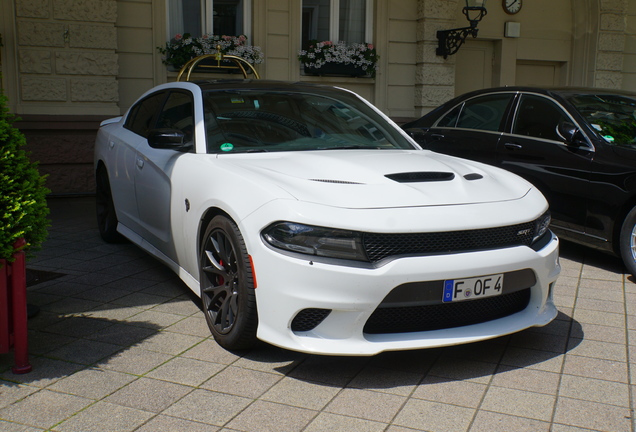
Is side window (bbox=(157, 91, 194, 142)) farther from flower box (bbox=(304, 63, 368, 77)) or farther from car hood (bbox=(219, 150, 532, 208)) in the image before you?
flower box (bbox=(304, 63, 368, 77))

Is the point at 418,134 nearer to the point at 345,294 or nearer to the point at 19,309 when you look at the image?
the point at 345,294

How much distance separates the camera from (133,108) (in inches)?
239

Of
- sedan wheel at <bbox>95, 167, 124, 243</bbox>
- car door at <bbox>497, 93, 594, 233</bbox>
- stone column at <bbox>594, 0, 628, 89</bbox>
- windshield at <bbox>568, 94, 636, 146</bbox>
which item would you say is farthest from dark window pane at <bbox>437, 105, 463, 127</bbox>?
stone column at <bbox>594, 0, 628, 89</bbox>

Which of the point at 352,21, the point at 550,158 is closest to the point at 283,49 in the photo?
the point at 352,21

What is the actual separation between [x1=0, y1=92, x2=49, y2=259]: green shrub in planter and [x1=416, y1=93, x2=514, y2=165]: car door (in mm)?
4297

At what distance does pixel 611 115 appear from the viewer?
6.05 metres

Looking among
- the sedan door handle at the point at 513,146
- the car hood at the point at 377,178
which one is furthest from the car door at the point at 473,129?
the car hood at the point at 377,178

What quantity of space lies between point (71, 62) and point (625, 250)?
23.2ft

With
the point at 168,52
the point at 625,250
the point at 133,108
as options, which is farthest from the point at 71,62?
the point at 625,250

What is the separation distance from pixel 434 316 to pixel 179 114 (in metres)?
2.48

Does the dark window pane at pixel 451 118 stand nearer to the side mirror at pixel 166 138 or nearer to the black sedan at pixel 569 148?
the black sedan at pixel 569 148

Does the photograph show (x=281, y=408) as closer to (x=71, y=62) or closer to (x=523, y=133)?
(x=523, y=133)

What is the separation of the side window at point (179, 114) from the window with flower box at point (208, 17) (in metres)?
5.28

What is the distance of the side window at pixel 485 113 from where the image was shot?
265 inches
